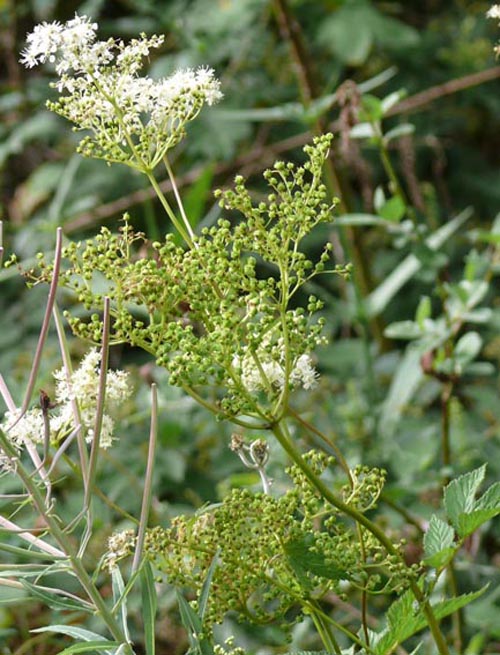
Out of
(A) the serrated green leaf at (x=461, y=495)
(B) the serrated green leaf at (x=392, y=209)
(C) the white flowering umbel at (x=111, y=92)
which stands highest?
(B) the serrated green leaf at (x=392, y=209)

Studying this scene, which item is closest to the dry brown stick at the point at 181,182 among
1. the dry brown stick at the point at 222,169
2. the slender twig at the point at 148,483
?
the dry brown stick at the point at 222,169

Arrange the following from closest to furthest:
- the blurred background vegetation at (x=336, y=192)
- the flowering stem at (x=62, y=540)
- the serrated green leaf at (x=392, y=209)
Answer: the flowering stem at (x=62, y=540) < the serrated green leaf at (x=392, y=209) < the blurred background vegetation at (x=336, y=192)

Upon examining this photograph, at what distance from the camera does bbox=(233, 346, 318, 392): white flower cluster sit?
1.94 ft

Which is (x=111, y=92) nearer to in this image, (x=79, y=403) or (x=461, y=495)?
(x=79, y=403)

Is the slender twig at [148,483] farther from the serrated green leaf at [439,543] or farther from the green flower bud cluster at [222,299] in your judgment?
the serrated green leaf at [439,543]

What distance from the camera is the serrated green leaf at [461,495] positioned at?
Result: 24.9 inches

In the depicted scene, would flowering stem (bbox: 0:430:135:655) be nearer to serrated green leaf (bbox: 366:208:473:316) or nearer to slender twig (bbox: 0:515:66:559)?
slender twig (bbox: 0:515:66:559)

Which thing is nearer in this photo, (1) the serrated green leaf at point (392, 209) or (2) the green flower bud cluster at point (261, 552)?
(2) the green flower bud cluster at point (261, 552)

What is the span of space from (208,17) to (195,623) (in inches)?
93.4

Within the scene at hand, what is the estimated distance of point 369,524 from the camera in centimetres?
59

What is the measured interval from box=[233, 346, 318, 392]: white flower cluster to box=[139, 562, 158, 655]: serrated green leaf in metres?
0.12

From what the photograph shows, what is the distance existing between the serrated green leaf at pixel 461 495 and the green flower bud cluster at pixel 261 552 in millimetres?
51

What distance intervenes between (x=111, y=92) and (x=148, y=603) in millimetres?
295

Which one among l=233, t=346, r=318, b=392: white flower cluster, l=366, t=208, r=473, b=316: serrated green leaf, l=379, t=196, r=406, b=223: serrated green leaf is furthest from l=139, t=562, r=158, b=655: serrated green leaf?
l=366, t=208, r=473, b=316: serrated green leaf
